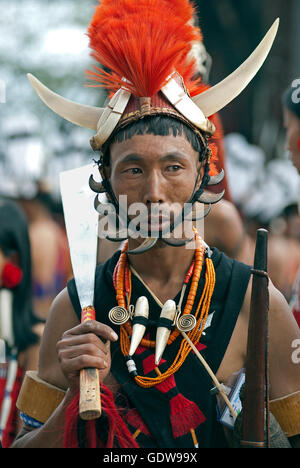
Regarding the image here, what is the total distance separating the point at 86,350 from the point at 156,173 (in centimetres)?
72

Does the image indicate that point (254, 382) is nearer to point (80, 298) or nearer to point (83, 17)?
point (80, 298)

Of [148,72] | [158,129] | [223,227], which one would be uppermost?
[223,227]

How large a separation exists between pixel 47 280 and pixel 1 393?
2.16 m

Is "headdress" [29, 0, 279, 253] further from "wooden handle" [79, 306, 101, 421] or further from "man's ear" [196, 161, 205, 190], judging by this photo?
"wooden handle" [79, 306, 101, 421]

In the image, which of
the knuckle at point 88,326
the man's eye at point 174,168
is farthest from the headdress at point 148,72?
the knuckle at point 88,326

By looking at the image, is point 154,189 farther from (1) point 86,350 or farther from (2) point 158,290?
(1) point 86,350

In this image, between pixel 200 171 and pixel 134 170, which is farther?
pixel 200 171

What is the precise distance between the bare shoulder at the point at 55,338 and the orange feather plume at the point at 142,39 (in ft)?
3.02

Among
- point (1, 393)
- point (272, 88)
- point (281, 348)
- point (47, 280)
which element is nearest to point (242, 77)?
point (281, 348)

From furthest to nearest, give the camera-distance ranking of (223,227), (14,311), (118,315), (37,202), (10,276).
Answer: (37,202)
(14,311)
(10,276)
(223,227)
(118,315)

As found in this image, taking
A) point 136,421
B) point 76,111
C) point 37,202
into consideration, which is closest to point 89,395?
point 136,421

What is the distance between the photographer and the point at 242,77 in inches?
113

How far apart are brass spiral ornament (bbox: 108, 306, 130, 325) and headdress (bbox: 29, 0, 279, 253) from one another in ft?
0.81

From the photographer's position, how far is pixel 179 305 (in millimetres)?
2818
